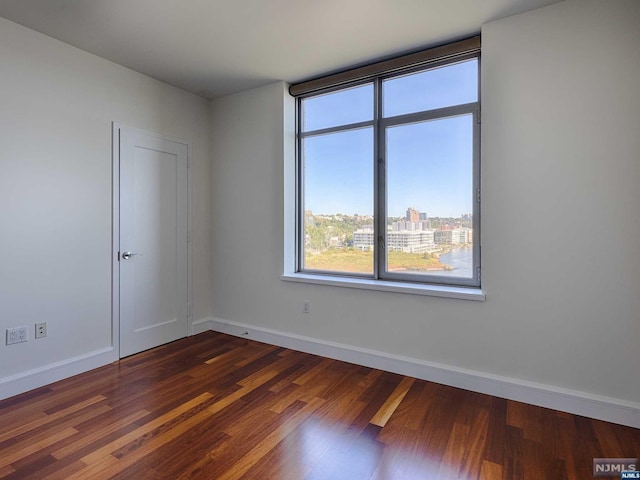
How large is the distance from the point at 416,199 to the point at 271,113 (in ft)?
5.75

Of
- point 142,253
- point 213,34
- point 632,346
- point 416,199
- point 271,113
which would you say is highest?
point 213,34

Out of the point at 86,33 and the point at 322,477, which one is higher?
the point at 86,33

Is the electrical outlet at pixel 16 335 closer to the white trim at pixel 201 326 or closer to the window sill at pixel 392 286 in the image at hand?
the white trim at pixel 201 326

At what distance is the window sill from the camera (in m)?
2.61

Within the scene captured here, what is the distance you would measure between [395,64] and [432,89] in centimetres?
38

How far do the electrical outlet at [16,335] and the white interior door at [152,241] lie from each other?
0.72 metres

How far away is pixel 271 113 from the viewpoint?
3.59m

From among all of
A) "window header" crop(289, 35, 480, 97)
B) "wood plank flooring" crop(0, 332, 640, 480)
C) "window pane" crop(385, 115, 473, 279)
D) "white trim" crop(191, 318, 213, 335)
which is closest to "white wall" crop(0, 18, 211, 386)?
"wood plank flooring" crop(0, 332, 640, 480)

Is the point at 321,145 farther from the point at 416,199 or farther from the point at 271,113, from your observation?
the point at 416,199

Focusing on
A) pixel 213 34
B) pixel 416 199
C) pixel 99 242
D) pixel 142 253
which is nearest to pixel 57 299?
pixel 99 242

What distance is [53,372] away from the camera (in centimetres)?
272

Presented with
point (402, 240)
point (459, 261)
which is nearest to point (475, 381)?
point (459, 261)

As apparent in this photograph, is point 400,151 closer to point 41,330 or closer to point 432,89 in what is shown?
point 432,89

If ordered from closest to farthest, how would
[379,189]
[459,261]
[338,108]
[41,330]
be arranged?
[41,330] < [459,261] < [379,189] < [338,108]
